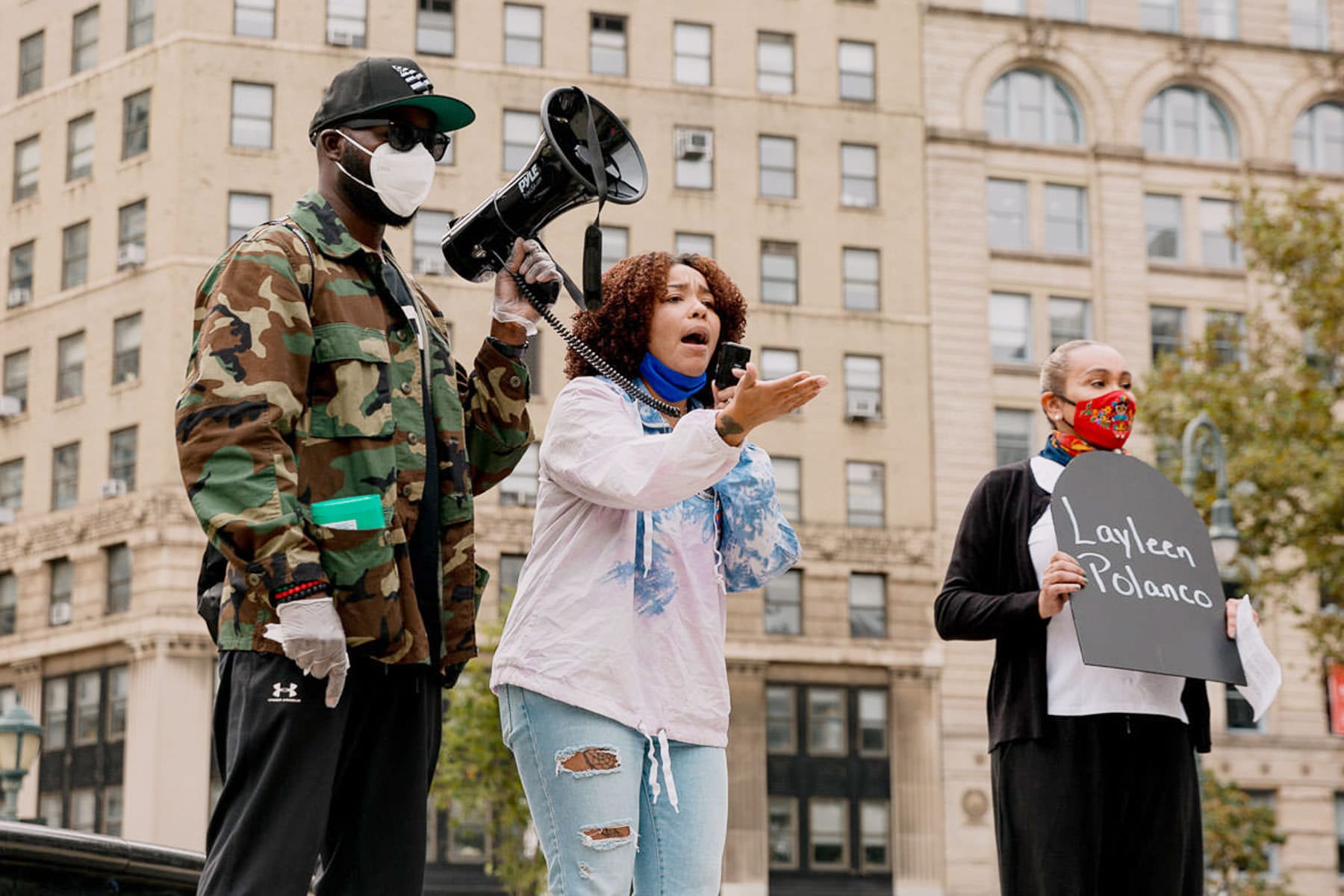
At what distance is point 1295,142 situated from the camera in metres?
52.2

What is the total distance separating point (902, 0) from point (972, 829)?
21.3 meters

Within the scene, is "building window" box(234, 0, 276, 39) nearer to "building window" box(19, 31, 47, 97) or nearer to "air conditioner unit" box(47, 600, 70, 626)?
"building window" box(19, 31, 47, 97)

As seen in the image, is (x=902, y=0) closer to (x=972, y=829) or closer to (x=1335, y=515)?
(x=972, y=829)

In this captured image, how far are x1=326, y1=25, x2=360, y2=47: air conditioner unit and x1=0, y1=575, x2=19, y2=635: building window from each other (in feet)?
44.7

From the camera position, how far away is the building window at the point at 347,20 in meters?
46.8

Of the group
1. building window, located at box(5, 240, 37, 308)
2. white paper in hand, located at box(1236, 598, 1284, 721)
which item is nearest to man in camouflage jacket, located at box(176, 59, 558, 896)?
white paper in hand, located at box(1236, 598, 1284, 721)

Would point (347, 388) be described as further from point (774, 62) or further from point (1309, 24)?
point (1309, 24)

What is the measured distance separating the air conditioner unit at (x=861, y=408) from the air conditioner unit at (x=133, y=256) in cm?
1736

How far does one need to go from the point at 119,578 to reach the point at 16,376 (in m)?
6.55

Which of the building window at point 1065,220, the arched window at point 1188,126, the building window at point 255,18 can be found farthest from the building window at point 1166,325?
the building window at point 255,18

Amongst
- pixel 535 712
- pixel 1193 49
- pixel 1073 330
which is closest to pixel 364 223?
pixel 535 712

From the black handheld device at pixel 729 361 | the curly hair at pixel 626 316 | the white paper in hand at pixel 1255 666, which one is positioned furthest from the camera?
the white paper in hand at pixel 1255 666

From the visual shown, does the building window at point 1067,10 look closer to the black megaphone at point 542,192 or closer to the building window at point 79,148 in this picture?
the building window at point 79,148

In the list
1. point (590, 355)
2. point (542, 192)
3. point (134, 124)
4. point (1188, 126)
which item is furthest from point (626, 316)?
point (1188, 126)
